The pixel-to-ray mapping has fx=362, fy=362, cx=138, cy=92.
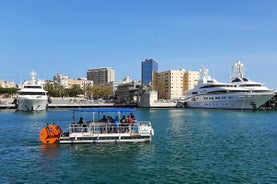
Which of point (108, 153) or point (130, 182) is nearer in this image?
point (130, 182)

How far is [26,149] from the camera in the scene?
114 feet

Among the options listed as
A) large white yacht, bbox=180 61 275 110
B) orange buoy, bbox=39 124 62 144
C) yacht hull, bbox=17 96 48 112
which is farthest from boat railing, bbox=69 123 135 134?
large white yacht, bbox=180 61 275 110

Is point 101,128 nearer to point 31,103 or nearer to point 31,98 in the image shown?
point 31,98

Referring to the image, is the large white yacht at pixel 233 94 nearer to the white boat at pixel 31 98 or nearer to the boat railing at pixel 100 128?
the white boat at pixel 31 98

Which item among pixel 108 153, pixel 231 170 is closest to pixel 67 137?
pixel 108 153

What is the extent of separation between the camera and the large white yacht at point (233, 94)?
123 meters

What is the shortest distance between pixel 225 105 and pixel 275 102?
31.1 metres

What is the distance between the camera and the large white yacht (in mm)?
122562

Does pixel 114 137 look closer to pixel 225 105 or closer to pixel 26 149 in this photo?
pixel 26 149

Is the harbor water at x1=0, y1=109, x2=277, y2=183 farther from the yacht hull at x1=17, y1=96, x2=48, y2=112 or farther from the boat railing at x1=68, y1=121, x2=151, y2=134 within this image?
the yacht hull at x1=17, y1=96, x2=48, y2=112

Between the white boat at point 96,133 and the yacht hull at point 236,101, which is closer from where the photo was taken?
the white boat at point 96,133

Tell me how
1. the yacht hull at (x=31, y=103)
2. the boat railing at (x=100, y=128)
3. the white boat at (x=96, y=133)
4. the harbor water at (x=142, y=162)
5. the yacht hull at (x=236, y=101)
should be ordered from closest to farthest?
1. the harbor water at (x=142, y=162)
2. the white boat at (x=96, y=133)
3. the boat railing at (x=100, y=128)
4. the yacht hull at (x=31, y=103)
5. the yacht hull at (x=236, y=101)

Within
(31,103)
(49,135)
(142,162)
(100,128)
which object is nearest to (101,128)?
(100,128)

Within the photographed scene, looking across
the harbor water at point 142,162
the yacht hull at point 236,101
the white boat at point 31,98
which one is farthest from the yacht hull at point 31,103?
the harbor water at point 142,162
